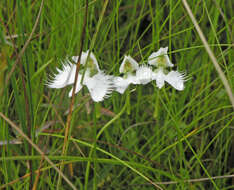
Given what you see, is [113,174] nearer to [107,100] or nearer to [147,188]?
[147,188]

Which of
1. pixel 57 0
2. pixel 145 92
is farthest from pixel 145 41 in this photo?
pixel 57 0

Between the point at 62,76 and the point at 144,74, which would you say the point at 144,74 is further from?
the point at 62,76

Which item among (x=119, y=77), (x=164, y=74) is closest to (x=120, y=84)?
(x=119, y=77)

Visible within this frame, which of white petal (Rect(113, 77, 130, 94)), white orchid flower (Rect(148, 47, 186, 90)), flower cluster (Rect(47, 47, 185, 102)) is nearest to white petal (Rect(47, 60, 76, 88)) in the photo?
flower cluster (Rect(47, 47, 185, 102))

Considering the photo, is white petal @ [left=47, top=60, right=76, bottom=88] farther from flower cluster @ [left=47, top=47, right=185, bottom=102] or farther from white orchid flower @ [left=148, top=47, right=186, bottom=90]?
white orchid flower @ [left=148, top=47, right=186, bottom=90]

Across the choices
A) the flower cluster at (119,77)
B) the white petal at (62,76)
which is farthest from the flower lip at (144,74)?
the white petal at (62,76)

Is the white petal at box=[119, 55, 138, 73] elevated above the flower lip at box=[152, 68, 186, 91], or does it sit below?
above
